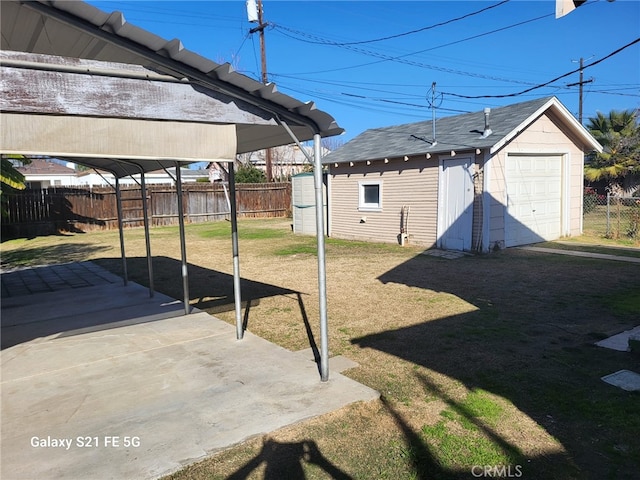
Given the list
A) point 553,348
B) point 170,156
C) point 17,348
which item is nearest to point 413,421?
point 553,348

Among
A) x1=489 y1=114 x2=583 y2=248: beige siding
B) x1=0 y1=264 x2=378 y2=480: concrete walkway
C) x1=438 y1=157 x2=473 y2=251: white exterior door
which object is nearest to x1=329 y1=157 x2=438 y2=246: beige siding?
x1=438 y1=157 x2=473 y2=251: white exterior door

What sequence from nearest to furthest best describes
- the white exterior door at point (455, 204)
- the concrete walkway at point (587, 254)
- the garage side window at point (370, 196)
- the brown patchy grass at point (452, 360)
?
the brown patchy grass at point (452, 360) < the concrete walkway at point (587, 254) < the white exterior door at point (455, 204) < the garage side window at point (370, 196)

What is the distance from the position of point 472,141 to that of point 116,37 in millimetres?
10179

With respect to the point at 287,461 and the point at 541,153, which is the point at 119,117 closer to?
the point at 287,461

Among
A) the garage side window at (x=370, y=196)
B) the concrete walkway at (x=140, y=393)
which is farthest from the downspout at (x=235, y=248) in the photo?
the garage side window at (x=370, y=196)

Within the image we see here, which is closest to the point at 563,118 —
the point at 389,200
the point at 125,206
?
the point at 389,200

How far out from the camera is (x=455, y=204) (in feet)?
39.5

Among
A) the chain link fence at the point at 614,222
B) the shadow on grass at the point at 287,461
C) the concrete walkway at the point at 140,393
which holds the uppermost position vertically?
the chain link fence at the point at 614,222

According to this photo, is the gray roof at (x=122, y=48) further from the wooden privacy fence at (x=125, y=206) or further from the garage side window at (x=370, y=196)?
the wooden privacy fence at (x=125, y=206)

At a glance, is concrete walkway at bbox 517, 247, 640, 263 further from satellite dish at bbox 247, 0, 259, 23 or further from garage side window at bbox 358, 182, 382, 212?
satellite dish at bbox 247, 0, 259, 23

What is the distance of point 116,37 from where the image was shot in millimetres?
2973

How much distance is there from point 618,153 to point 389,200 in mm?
16172

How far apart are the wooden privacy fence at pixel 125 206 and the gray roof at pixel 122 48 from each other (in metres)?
16.1

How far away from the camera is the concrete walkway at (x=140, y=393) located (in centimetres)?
308
